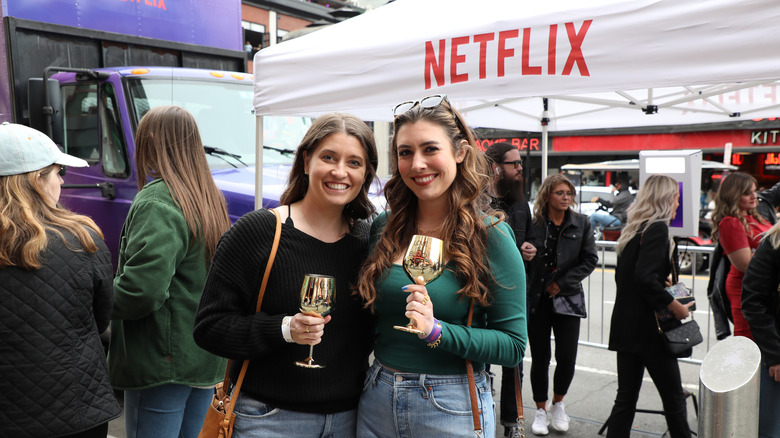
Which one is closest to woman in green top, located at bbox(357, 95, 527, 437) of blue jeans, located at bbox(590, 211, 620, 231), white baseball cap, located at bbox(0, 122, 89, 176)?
white baseball cap, located at bbox(0, 122, 89, 176)

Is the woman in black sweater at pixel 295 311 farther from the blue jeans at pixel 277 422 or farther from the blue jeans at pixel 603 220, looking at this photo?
the blue jeans at pixel 603 220

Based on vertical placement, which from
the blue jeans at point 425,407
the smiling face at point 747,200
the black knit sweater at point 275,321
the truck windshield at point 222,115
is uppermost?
the truck windshield at point 222,115

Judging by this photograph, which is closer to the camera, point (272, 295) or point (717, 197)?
point (272, 295)

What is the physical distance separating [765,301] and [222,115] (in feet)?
13.4

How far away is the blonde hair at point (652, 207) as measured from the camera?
12.7 ft

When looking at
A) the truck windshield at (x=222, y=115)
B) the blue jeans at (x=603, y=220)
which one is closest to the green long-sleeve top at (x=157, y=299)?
the truck windshield at (x=222, y=115)

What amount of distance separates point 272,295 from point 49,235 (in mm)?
838

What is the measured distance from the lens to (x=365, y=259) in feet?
6.77

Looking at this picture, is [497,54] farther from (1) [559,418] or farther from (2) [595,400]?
(2) [595,400]

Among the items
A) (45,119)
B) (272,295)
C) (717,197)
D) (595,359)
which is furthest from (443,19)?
(595,359)

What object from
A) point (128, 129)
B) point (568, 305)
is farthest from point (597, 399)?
point (128, 129)

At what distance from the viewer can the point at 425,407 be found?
1839 mm

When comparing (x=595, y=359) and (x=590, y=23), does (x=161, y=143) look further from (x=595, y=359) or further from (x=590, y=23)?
(x=595, y=359)

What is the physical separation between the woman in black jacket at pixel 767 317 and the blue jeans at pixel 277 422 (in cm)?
236
